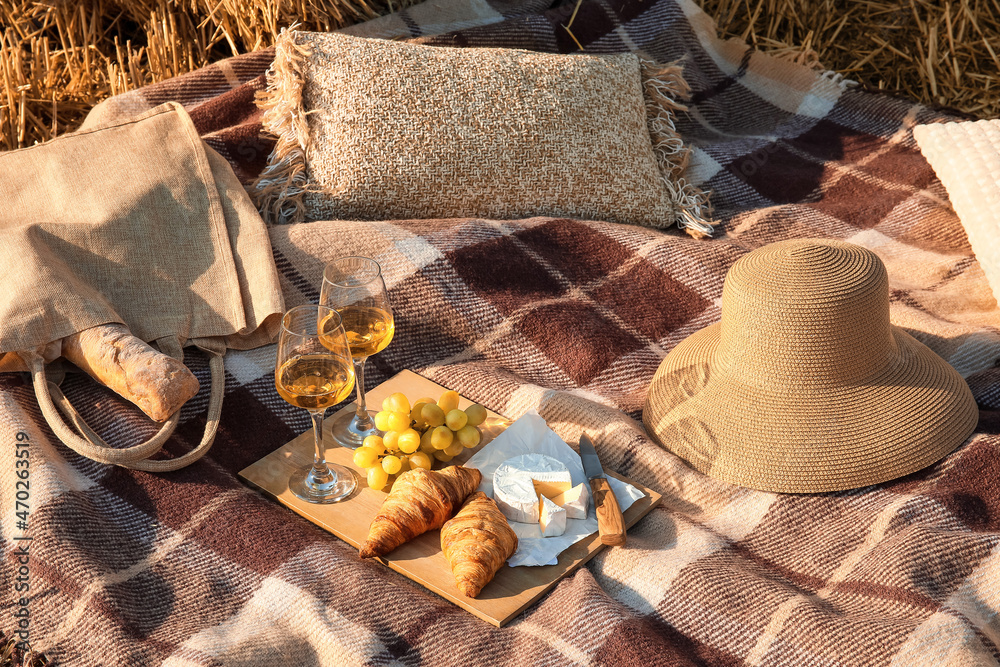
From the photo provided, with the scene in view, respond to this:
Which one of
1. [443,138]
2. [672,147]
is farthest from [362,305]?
[672,147]

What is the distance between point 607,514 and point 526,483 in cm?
11

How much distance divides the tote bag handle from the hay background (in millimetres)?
1027

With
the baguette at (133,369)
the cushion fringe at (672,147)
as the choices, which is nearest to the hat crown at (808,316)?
the cushion fringe at (672,147)

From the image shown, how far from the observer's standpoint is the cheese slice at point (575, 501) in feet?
3.68

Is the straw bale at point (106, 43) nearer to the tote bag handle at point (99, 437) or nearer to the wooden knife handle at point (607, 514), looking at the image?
A: the tote bag handle at point (99, 437)

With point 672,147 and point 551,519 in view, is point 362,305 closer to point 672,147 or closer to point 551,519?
point 551,519

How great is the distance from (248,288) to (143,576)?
553 mm

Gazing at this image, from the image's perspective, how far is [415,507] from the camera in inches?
42.3

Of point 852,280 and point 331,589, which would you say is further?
point 852,280

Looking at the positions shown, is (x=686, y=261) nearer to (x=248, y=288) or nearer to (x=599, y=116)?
(x=599, y=116)

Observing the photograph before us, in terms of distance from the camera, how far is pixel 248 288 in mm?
1518

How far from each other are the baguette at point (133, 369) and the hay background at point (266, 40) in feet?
3.28

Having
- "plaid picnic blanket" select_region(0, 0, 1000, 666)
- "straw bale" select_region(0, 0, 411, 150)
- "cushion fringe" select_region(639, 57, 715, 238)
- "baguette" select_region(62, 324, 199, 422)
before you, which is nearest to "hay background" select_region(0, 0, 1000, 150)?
"straw bale" select_region(0, 0, 411, 150)

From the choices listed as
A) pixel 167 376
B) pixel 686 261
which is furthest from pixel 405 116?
pixel 167 376
